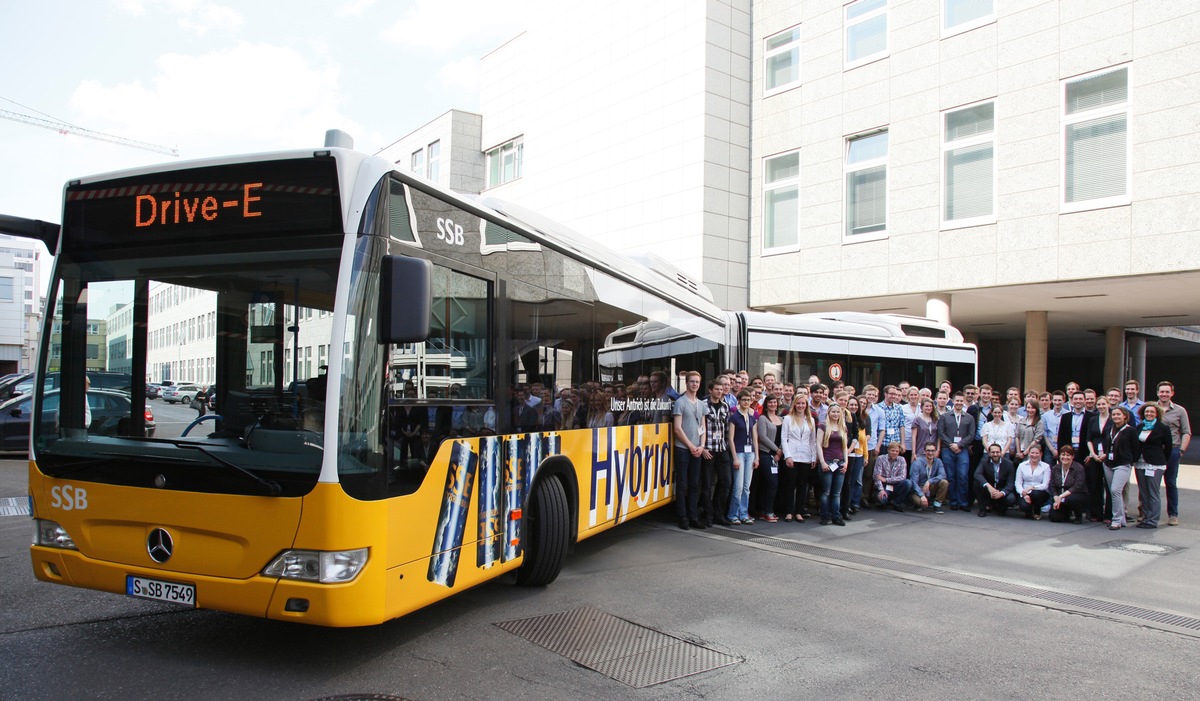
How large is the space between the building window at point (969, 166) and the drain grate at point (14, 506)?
19055mm

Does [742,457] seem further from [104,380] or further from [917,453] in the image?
[104,380]

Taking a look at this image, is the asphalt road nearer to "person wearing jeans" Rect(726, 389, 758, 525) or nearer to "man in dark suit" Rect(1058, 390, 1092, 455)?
"person wearing jeans" Rect(726, 389, 758, 525)

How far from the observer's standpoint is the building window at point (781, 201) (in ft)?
78.4

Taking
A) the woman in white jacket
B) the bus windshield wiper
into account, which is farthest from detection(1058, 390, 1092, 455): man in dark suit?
the bus windshield wiper

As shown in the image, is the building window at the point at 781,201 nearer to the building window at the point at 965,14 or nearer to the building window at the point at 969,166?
the building window at the point at 969,166

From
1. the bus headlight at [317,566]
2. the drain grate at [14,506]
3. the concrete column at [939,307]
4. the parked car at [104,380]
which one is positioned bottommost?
the drain grate at [14,506]

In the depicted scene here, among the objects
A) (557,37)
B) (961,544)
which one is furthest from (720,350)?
(557,37)

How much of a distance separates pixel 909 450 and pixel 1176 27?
36.3ft

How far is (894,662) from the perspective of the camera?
16.8 ft

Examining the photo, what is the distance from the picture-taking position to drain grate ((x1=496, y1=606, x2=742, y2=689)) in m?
4.82

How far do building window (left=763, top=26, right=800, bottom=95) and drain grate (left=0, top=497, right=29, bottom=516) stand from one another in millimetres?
20673

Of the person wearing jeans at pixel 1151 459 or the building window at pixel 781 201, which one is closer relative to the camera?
the person wearing jeans at pixel 1151 459

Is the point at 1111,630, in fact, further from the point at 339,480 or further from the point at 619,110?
the point at 619,110

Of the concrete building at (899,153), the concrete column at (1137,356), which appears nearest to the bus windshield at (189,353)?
the concrete building at (899,153)
